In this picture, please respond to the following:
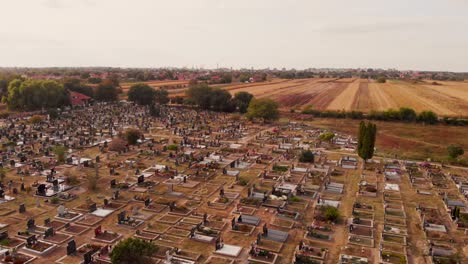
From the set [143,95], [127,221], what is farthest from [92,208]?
[143,95]

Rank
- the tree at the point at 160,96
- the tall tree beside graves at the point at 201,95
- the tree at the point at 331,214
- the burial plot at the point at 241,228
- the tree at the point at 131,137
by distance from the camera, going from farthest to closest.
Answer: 1. the tree at the point at 160,96
2. the tall tree beside graves at the point at 201,95
3. the tree at the point at 131,137
4. the tree at the point at 331,214
5. the burial plot at the point at 241,228

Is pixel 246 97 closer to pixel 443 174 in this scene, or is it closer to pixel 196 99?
pixel 196 99

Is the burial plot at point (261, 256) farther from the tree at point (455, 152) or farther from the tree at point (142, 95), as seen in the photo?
the tree at point (142, 95)

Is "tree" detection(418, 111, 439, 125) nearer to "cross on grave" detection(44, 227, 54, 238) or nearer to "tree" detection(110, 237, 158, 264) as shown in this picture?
"tree" detection(110, 237, 158, 264)

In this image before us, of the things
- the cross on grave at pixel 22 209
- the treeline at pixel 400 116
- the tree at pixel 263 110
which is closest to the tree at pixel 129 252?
the cross on grave at pixel 22 209

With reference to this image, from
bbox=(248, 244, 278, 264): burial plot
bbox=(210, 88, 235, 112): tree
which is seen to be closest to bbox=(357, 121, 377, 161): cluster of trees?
bbox=(248, 244, 278, 264): burial plot
